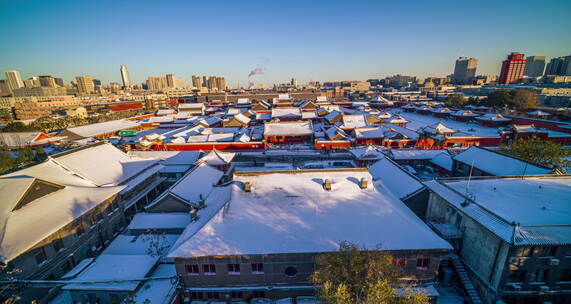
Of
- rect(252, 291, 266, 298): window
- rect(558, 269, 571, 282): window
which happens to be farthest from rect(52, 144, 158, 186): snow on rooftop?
rect(558, 269, 571, 282): window

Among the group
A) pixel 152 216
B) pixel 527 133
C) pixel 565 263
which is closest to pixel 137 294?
pixel 152 216

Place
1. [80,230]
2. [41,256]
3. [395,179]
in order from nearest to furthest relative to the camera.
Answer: [41,256] → [80,230] → [395,179]

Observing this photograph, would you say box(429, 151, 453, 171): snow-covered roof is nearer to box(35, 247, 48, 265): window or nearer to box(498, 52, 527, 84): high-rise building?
box(35, 247, 48, 265): window

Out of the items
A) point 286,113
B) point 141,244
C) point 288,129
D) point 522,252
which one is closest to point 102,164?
point 141,244

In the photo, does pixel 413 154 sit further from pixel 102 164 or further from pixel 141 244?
pixel 102 164

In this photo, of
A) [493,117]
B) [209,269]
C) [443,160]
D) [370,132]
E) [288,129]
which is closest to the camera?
[209,269]

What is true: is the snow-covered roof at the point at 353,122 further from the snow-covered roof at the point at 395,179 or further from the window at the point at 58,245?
the window at the point at 58,245

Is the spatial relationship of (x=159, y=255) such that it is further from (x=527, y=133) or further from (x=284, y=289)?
(x=527, y=133)

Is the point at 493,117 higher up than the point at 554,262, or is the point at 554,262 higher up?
the point at 493,117
